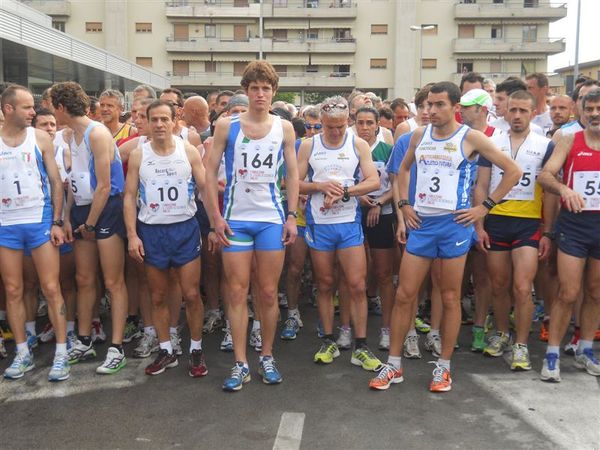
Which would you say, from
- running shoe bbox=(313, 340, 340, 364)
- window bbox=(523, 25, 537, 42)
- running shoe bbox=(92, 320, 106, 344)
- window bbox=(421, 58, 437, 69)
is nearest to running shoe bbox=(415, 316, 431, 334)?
running shoe bbox=(313, 340, 340, 364)

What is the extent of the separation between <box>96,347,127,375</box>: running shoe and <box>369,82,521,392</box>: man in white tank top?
212 centimetres

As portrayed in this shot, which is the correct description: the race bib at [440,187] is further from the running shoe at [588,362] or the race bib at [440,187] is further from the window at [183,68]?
the window at [183,68]

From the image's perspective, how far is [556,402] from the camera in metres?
4.50

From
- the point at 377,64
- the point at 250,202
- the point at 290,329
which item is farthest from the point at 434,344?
the point at 377,64

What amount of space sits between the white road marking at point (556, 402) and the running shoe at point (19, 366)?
367cm

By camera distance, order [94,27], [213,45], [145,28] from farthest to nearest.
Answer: [145,28] < [213,45] < [94,27]

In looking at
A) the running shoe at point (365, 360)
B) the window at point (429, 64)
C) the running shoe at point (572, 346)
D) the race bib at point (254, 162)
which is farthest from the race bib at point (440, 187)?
the window at point (429, 64)

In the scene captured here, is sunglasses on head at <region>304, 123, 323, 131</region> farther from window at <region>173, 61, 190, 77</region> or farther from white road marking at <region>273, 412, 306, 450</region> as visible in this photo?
window at <region>173, 61, 190, 77</region>

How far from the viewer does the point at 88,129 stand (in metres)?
5.20

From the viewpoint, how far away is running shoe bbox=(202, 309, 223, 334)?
6.39m

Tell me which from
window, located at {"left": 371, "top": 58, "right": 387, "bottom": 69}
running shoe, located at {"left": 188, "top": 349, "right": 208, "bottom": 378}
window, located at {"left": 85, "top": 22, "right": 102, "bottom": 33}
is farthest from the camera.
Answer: window, located at {"left": 371, "top": 58, "right": 387, "bottom": 69}

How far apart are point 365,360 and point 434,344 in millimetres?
756

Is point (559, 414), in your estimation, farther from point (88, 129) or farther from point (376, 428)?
point (88, 129)

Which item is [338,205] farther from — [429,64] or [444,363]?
[429,64]
